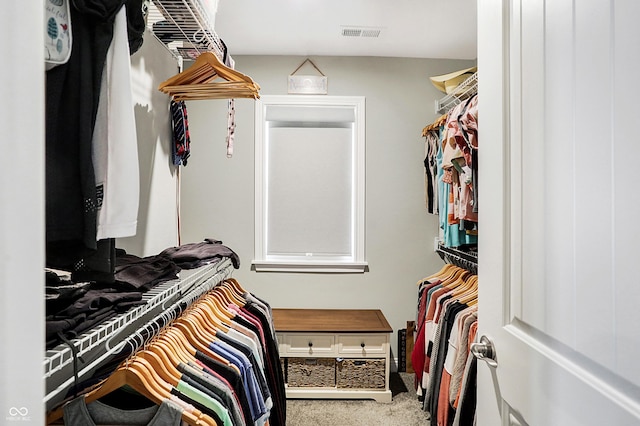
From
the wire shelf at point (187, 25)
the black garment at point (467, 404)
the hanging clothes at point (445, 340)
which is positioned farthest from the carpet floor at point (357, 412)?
the wire shelf at point (187, 25)

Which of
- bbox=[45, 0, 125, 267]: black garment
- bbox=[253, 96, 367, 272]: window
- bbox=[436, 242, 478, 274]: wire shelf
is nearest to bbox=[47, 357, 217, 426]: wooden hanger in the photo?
bbox=[45, 0, 125, 267]: black garment

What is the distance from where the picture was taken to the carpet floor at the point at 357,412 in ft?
9.45

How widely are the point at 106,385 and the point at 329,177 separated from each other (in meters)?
2.77

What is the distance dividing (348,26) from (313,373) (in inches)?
92.8

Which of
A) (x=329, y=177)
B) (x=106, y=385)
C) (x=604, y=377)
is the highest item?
(x=329, y=177)

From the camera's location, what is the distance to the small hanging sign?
364 cm

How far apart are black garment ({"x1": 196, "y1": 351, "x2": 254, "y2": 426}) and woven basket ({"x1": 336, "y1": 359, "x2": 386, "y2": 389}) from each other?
1881mm

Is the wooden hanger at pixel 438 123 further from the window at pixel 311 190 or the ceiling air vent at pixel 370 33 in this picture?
the ceiling air vent at pixel 370 33

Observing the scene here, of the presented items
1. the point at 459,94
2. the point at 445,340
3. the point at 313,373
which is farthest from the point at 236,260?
the point at 459,94

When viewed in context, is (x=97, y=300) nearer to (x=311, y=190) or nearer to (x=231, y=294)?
(x=231, y=294)

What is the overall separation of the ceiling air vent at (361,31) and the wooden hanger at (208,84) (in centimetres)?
134

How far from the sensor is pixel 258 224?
3664mm
